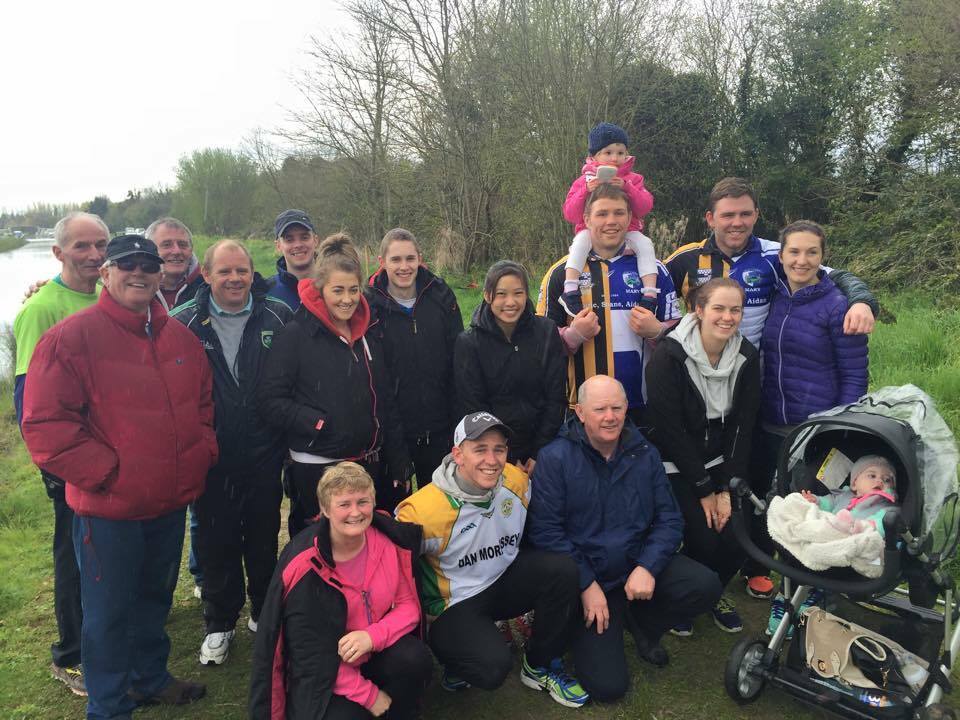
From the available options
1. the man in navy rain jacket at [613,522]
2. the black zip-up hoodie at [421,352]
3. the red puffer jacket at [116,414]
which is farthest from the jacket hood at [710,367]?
the red puffer jacket at [116,414]

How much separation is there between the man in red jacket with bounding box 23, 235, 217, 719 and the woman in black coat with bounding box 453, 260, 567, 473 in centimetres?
139

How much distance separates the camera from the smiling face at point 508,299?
3.49 meters

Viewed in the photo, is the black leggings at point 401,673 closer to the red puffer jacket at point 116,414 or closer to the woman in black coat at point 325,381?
the woman in black coat at point 325,381

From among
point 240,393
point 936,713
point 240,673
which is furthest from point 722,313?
point 240,673

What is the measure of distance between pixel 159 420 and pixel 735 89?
573 inches

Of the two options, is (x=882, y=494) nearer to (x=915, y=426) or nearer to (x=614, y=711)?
(x=915, y=426)

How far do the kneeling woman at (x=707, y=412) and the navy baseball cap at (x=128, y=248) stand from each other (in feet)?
8.23

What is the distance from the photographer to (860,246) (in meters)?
10.6

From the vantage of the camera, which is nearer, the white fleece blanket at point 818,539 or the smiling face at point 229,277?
the white fleece blanket at point 818,539

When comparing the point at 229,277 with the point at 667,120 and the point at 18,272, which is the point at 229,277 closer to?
the point at 667,120

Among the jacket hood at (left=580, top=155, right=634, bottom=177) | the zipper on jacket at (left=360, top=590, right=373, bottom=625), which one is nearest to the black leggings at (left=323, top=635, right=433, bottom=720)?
the zipper on jacket at (left=360, top=590, right=373, bottom=625)

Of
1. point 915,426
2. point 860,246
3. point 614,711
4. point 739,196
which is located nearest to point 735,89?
point 860,246

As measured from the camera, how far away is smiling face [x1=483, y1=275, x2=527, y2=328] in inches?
137

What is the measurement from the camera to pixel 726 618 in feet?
11.9
